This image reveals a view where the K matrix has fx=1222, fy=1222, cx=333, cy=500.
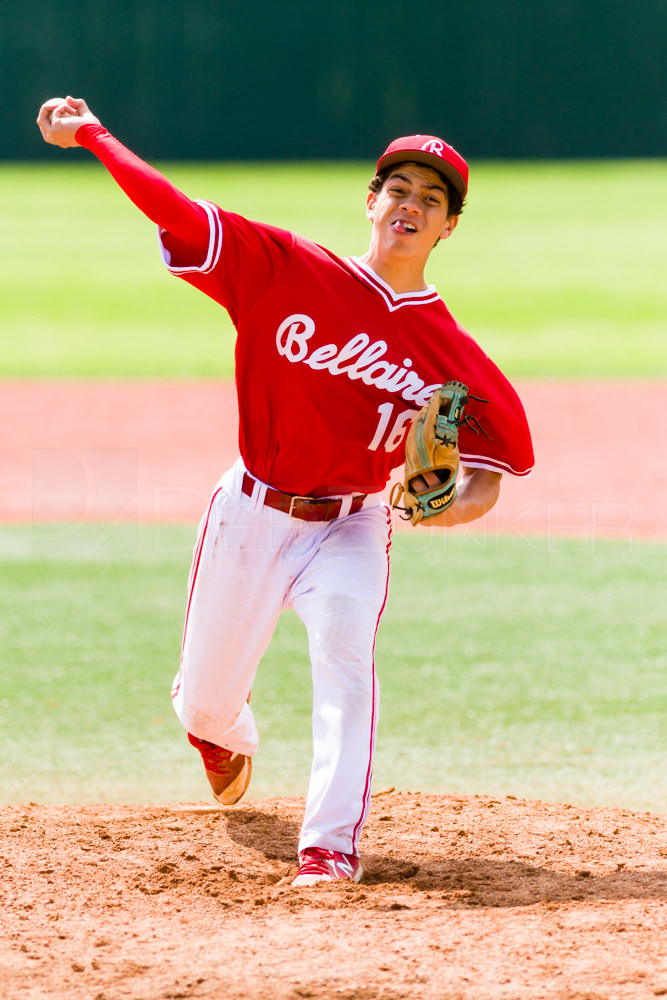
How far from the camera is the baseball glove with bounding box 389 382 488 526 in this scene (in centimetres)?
349

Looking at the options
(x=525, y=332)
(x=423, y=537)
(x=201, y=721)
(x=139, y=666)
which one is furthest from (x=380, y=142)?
(x=201, y=721)

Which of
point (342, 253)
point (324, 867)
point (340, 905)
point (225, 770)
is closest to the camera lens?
point (340, 905)

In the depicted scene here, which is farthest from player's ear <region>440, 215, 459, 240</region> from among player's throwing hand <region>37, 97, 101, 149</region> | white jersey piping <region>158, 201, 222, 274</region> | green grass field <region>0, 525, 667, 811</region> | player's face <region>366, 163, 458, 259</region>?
green grass field <region>0, 525, 667, 811</region>

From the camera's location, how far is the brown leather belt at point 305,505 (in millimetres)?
3752

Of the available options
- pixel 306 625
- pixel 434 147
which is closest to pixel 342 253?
pixel 434 147

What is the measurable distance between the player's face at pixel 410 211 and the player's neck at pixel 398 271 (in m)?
0.03

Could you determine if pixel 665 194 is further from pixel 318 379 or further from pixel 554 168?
pixel 318 379

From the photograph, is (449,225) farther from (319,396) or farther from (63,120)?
(63,120)

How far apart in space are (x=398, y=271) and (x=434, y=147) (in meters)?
0.40

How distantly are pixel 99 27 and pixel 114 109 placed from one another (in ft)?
5.37

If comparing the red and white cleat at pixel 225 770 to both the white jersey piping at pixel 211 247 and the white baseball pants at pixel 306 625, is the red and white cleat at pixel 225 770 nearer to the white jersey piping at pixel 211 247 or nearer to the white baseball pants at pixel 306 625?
the white baseball pants at pixel 306 625

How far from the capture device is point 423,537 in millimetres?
8344

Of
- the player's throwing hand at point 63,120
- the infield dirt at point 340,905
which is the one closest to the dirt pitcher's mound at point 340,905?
the infield dirt at point 340,905

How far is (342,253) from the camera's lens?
19.1 metres
